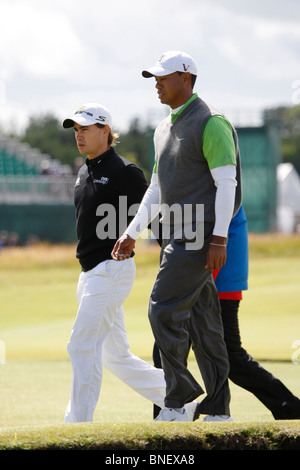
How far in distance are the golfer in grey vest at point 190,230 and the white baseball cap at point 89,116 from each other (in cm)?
77

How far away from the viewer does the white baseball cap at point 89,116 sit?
6125mm

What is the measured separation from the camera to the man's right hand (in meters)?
5.52

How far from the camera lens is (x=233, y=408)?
6.99 metres

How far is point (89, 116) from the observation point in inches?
243

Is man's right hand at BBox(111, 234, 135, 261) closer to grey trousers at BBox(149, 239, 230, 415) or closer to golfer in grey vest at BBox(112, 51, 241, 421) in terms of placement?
golfer in grey vest at BBox(112, 51, 241, 421)

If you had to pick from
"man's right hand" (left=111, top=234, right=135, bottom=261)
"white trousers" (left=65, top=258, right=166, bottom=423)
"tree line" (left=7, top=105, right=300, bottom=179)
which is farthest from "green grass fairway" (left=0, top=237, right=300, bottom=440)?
"tree line" (left=7, top=105, right=300, bottom=179)

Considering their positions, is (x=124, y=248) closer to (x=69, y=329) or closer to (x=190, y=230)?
(x=190, y=230)

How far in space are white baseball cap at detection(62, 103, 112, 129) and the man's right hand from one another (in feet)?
3.24

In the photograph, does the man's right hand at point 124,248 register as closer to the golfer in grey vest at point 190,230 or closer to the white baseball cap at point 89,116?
the golfer in grey vest at point 190,230

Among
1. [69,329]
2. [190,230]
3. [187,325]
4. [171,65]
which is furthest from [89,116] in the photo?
[69,329]

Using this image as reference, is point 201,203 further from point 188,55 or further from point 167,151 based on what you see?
point 188,55

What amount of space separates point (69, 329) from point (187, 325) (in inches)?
376

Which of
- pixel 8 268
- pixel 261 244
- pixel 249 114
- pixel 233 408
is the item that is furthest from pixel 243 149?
pixel 233 408
